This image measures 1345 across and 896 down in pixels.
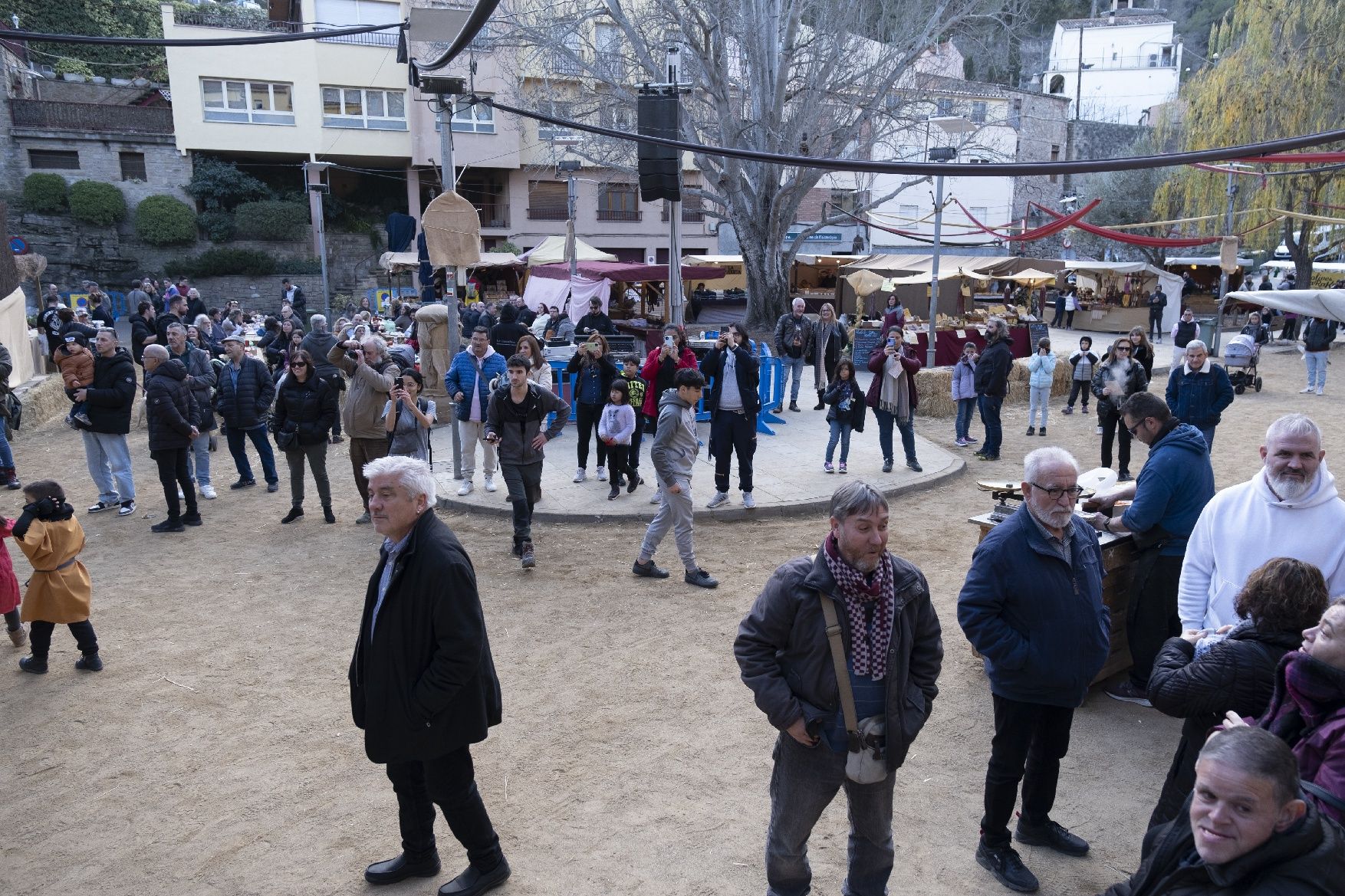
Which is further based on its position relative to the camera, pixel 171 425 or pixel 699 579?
pixel 171 425

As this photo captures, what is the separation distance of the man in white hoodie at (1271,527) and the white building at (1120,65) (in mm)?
57282

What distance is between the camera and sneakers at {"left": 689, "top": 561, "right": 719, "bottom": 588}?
741 centimetres

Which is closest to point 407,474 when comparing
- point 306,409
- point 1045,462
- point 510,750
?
point 510,750

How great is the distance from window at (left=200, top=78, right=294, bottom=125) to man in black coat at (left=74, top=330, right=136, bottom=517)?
2864 cm

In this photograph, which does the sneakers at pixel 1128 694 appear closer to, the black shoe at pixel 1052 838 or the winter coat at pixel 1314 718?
the black shoe at pixel 1052 838

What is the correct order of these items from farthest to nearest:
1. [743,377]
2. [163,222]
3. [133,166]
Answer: [133,166] < [163,222] < [743,377]

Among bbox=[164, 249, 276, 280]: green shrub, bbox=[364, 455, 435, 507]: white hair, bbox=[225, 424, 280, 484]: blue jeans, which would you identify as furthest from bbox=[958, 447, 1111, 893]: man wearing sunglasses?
bbox=[164, 249, 276, 280]: green shrub

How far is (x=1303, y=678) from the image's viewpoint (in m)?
2.58

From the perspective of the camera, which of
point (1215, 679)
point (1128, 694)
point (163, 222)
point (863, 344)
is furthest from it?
point (163, 222)

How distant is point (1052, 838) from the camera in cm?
403

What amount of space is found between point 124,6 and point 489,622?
4100 cm

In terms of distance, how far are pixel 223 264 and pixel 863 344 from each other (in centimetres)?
2376

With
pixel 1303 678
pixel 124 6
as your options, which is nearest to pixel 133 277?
pixel 124 6

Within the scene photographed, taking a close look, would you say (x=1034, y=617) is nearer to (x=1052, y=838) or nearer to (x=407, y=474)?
(x=1052, y=838)
